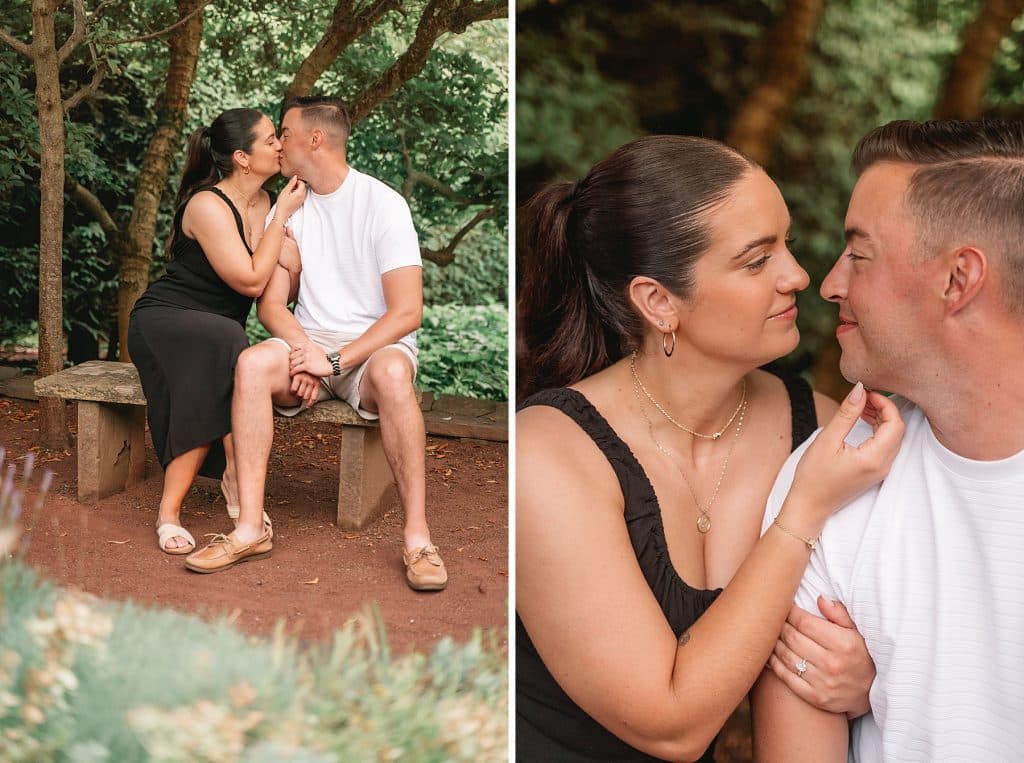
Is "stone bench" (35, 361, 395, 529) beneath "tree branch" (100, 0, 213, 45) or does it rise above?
beneath

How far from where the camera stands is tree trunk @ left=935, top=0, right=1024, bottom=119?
2217 millimetres

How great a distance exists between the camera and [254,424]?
2.09 metres

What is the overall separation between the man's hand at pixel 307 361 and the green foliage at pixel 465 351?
11.9 inches

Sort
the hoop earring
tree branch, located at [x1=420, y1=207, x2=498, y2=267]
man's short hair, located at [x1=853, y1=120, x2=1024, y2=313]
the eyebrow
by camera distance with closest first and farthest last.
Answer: man's short hair, located at [x1=853, y1=120, x2=1024, y2=313]
the eyebrow
the hoop earring
tree branch, located at [x1=420, y1=207, x2=498, y2=267]

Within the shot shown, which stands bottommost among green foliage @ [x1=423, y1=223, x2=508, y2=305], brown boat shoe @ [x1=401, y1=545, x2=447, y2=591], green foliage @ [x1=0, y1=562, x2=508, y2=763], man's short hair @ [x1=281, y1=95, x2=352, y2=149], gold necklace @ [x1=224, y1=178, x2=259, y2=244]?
green foliage @ [x1=0, y1=562, x2=508, y2=763]

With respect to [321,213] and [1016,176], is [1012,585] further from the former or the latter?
[321,213]

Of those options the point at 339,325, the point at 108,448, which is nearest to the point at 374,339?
the point at 339,325

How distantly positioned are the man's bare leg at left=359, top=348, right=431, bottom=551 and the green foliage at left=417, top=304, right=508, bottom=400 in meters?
0.18

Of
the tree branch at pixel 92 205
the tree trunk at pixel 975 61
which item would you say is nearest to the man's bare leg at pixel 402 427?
the tree branch at pixel 92 205

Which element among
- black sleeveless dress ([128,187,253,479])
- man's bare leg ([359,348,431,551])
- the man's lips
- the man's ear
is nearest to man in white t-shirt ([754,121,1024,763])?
the man's ear

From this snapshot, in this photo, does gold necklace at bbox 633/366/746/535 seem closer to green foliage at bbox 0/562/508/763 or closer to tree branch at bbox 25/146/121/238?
green foliage at bbox 0/562/508/763

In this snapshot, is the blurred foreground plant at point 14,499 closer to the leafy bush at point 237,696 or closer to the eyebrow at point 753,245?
the leafy bush at point 237,696

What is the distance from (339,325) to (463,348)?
0.41 meters

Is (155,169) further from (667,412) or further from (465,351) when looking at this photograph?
(667,412)
